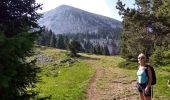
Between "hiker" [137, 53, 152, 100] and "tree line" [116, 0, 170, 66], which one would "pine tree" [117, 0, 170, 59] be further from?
"hiker" [137, 53, 152, 100]

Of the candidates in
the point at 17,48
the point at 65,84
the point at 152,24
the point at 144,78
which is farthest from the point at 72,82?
the point at 17,48

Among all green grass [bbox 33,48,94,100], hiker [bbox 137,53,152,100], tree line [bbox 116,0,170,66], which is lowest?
green grass [bbox 33,48,94,100]

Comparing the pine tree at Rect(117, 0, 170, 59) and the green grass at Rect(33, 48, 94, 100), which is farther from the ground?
the pine tree at Rect(117, 0, 170, 59)

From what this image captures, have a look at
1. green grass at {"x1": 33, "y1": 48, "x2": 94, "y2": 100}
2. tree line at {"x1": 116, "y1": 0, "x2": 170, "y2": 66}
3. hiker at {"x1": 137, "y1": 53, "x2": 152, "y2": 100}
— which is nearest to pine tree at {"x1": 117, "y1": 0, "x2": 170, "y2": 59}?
tree line at {"x1": 116, "y1": 0, "x2": 170, "y2": 66}

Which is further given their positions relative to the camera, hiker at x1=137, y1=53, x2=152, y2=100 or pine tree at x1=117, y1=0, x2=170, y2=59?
pine tree at x1=117, y1=0, x2=170, y2=59

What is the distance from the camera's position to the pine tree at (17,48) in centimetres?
807

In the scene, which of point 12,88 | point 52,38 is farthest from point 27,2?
point 52,38

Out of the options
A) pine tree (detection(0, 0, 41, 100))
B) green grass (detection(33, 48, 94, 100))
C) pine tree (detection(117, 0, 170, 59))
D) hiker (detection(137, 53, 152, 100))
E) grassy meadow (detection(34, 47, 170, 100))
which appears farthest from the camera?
pine tree (detection(117, 0, 170, 59))

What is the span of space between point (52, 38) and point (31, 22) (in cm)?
16858

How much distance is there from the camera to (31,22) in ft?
43.5

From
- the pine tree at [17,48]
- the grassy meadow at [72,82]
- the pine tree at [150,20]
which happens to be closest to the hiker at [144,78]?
the grassy meadow at [72,82]

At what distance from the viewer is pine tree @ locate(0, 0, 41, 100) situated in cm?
807

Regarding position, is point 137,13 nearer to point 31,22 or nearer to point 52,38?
point 31,22

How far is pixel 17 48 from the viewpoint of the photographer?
841 cm
